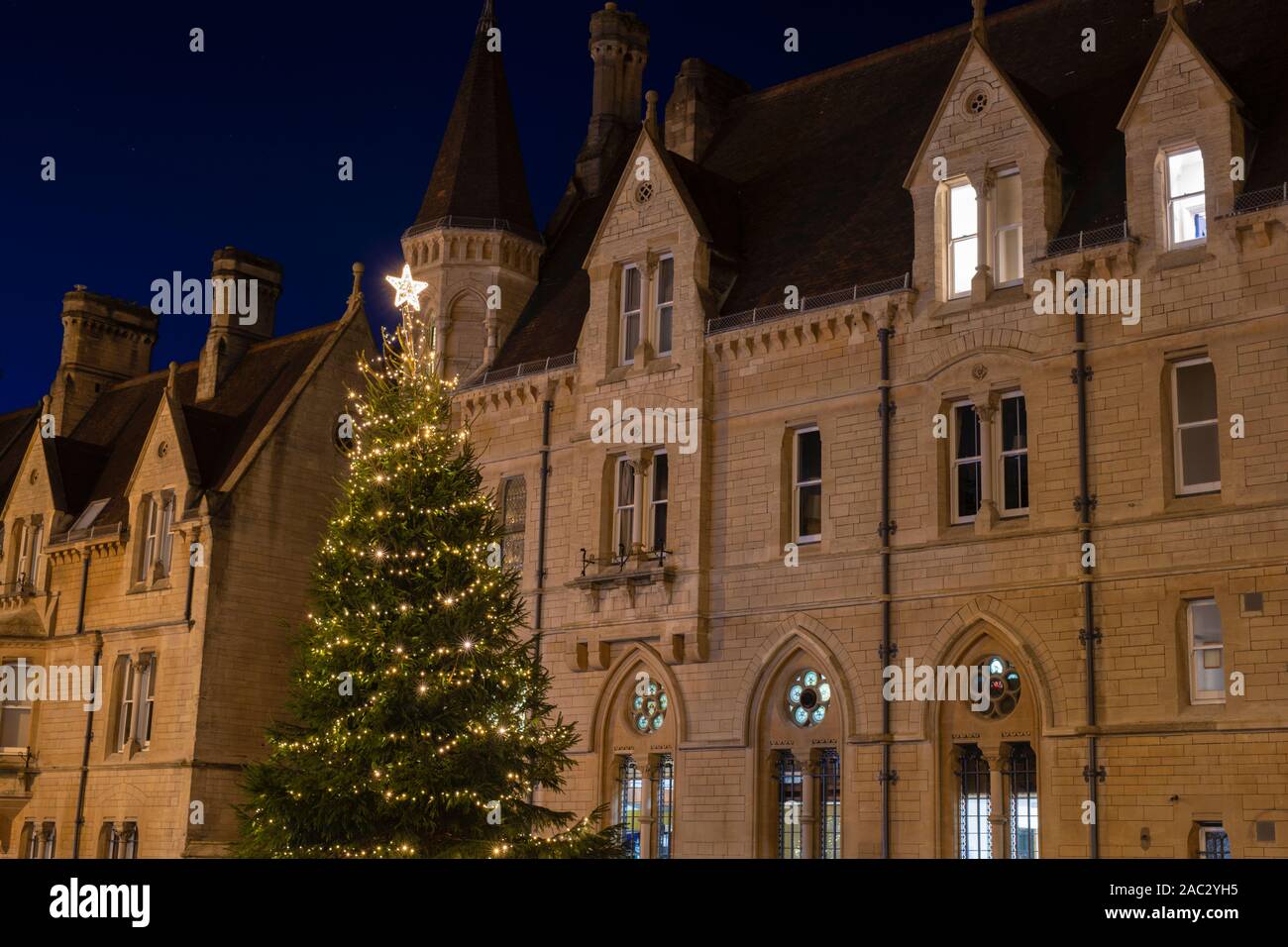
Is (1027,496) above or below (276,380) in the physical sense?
below

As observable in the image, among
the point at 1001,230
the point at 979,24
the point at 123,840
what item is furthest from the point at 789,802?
the point at 123,840

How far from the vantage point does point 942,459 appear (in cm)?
2400

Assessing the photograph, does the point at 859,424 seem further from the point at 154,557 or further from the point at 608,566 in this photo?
the point at 154,557

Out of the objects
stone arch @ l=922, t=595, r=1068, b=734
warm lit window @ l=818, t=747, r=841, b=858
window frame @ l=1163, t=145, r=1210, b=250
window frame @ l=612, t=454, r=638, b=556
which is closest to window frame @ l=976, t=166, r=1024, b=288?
window frame @ l=1163, t=145, r=1210, b=250

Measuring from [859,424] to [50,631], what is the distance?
23997 millimetres

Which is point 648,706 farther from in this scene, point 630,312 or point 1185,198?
point 1185,198

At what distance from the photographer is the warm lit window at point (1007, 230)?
2422 centimetres

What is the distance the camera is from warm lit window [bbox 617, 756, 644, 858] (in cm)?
2700

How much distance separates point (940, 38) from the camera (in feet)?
101

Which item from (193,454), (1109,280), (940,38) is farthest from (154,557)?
(1109,280)

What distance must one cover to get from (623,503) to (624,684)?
132 inches

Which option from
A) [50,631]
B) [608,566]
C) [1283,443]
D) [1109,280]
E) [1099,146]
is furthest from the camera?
[50,631]

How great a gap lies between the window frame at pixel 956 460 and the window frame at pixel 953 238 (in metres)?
1.81

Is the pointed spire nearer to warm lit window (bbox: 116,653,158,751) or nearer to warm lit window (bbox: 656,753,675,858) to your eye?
warm lit window (bbox: 656,753,675,858)
